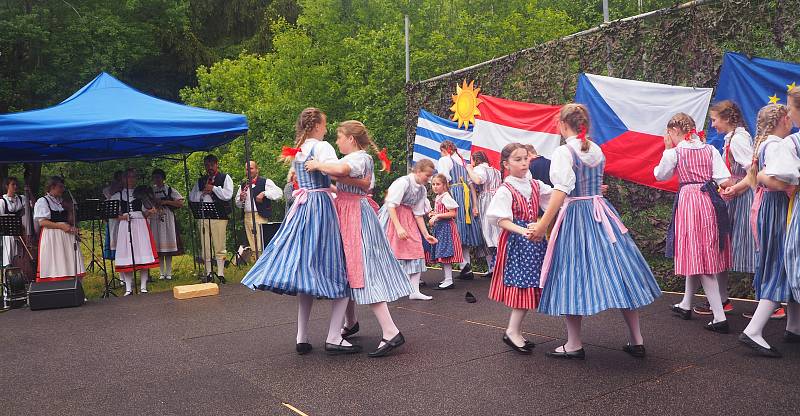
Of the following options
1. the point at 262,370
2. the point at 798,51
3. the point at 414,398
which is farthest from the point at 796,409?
the point at 798,51

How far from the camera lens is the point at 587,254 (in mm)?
3693

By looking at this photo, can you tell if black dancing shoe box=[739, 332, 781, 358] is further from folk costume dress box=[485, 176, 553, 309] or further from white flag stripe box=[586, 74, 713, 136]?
white flag stripe box=[586, 74, 713, 136]

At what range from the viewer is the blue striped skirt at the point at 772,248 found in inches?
152

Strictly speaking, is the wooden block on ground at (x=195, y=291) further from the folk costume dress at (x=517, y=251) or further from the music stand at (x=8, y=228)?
the folk costume dress at (x=517, y=251)

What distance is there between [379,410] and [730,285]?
13.5 feet

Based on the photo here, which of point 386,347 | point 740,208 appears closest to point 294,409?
point 386,347

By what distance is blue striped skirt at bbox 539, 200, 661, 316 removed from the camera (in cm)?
357

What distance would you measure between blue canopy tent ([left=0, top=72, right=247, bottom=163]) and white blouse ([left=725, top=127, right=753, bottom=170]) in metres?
5.29

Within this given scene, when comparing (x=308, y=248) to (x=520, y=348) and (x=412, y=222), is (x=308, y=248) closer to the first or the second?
(x=520, y=348)

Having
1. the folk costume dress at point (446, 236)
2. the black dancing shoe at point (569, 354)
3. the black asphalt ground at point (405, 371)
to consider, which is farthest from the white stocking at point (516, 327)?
the folk costume dress at point (446, 236)

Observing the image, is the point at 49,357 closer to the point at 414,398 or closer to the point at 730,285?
the point at 414,398

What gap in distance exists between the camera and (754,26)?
555 cm

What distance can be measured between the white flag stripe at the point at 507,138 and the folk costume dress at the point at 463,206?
56cm

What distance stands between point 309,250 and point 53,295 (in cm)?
440
